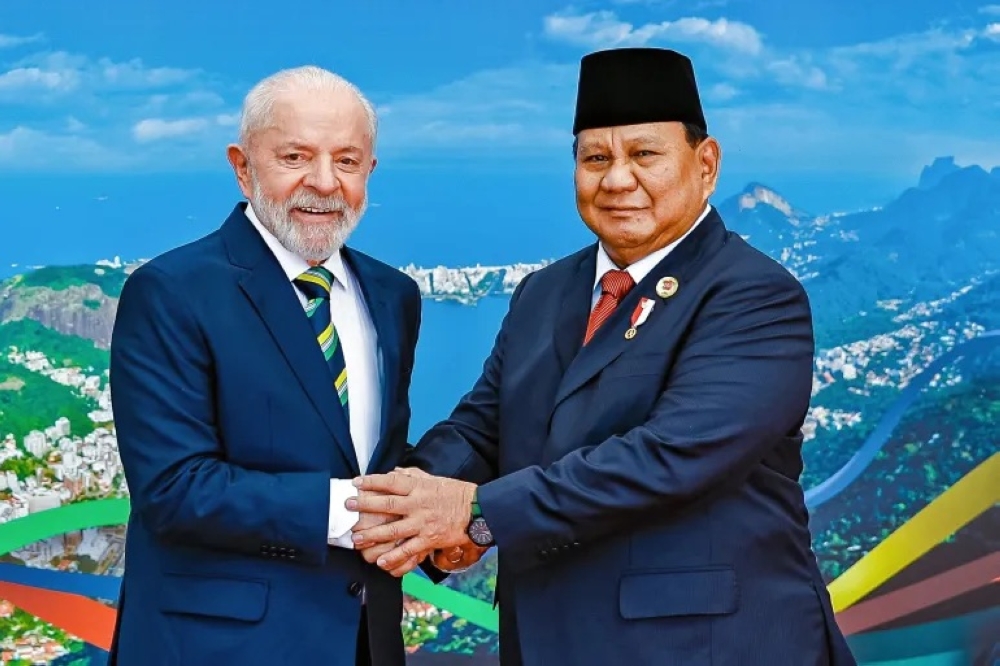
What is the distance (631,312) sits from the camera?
259cm

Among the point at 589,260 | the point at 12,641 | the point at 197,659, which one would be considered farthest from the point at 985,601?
the point at 12,641

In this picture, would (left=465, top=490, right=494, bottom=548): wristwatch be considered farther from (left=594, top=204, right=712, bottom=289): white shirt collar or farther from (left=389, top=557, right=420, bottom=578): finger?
(left=594, top=204, right=712, bottom=289): white shirt collar

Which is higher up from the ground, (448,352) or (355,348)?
(448,352)

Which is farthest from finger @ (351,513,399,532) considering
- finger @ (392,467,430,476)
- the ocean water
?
the ocean water

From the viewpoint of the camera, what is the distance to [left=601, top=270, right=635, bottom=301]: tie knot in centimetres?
266

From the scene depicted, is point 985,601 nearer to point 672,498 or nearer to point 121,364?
point 672,498

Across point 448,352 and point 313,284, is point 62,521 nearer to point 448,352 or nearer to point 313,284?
point 448,352

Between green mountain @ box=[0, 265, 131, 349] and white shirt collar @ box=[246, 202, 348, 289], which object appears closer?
white shirt collar @ box=[246, 202, 348, 289]

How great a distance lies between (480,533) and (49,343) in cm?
231

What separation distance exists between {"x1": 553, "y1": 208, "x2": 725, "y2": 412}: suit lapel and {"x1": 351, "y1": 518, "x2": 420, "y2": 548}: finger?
1.22 ft

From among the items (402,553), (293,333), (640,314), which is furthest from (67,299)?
(640,314)

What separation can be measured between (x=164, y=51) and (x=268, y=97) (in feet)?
6.32

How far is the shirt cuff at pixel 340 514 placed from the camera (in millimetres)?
2473

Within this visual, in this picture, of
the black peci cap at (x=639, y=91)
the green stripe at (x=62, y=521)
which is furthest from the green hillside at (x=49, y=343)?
the black peci cap at (x=639, y=91)
